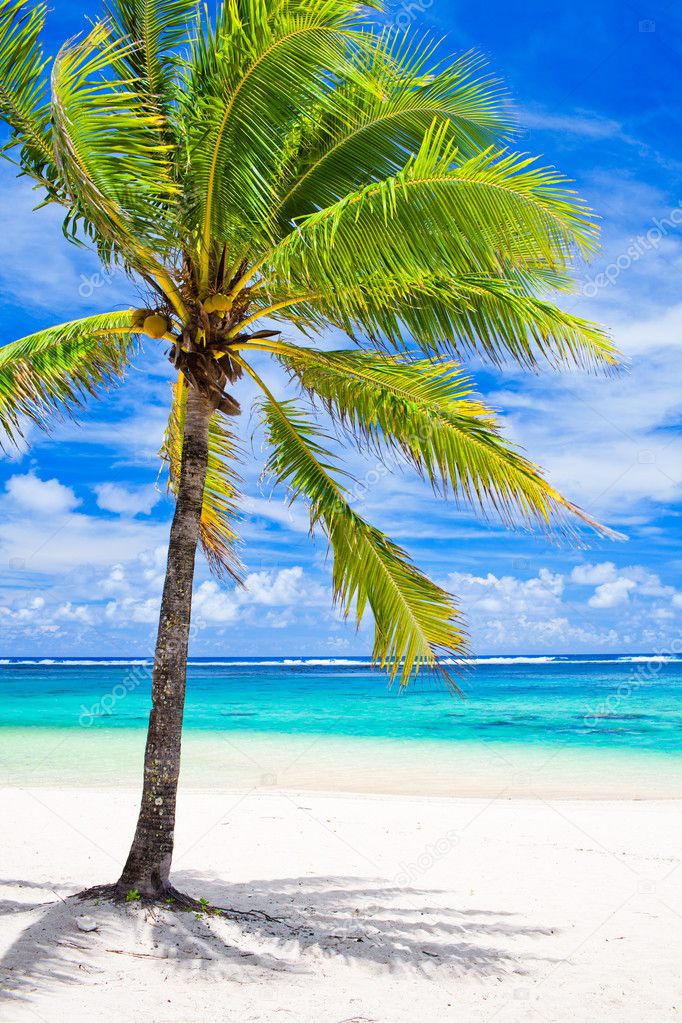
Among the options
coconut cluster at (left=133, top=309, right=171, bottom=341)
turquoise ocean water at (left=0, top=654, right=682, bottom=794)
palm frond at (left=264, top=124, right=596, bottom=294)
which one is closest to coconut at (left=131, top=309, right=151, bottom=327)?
coconut cluster at (left=133, top=309, right=171, bottom=341)

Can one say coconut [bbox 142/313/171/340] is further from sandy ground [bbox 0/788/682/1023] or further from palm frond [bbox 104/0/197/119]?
sandy ground [bbox 0/788/682/1023]

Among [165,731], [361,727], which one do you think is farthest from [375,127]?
[361,727]

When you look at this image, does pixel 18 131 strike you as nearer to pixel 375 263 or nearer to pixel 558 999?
pixel 375 263

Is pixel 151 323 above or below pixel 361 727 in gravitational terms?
above

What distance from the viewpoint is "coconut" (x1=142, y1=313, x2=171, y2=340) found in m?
5.67

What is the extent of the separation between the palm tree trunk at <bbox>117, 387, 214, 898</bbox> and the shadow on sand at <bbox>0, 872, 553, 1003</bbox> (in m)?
0.27

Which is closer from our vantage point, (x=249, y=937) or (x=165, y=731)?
(x=249, y=937)

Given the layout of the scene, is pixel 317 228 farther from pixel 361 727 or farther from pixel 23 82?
pixel 361 727

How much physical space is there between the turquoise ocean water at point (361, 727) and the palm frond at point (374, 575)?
0.43 metres

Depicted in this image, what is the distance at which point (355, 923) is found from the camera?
6062mm

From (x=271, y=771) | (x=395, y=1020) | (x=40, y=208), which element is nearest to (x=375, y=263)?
(x=40, y=208)

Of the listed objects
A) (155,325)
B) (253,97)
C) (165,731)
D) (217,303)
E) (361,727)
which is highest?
(253,97)

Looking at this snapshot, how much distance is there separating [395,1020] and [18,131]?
18.8 ft

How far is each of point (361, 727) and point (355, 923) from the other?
73.9ft
